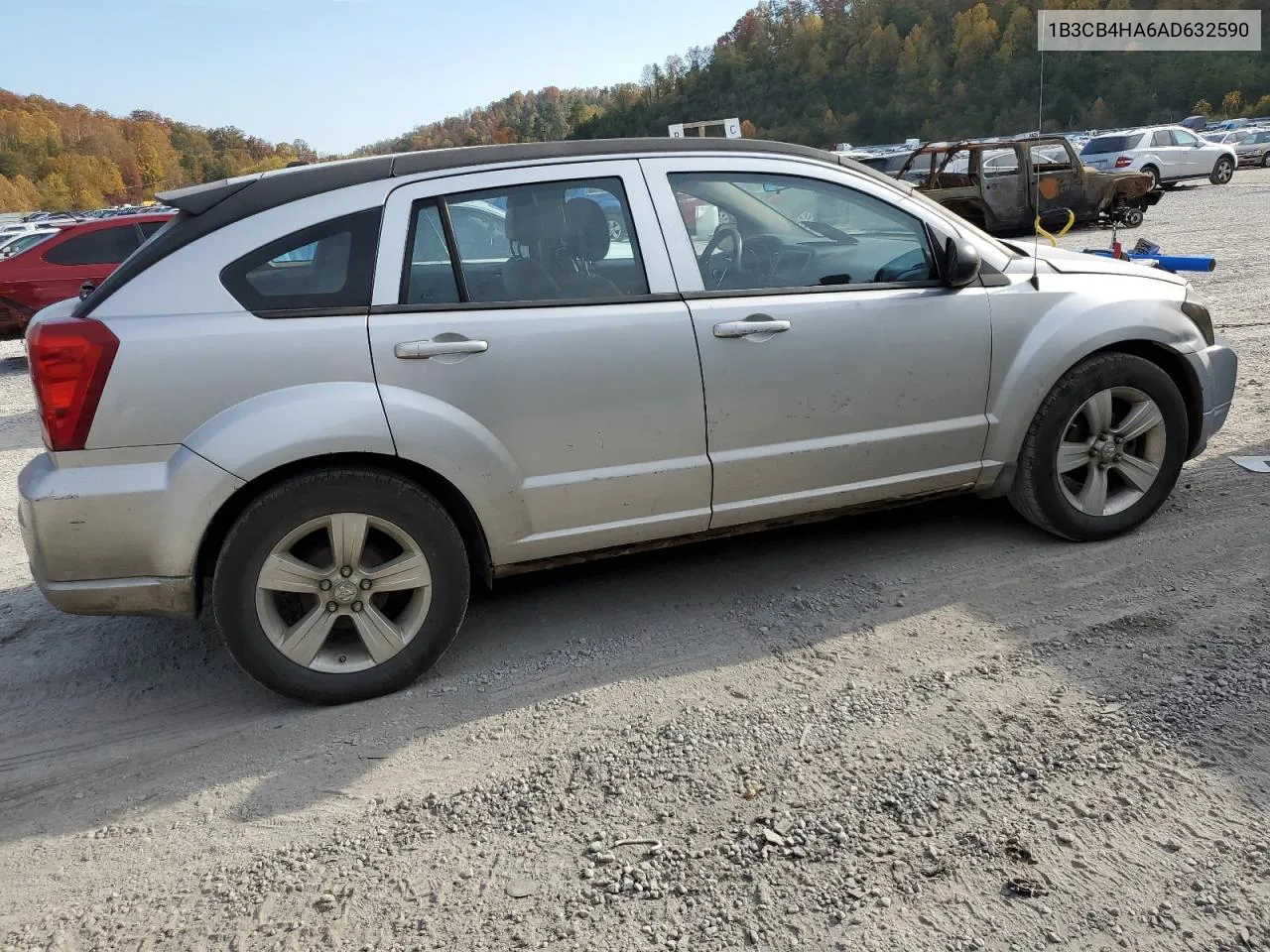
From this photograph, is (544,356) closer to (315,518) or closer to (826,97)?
(315,518)

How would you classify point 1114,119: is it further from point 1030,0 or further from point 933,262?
point 933,262

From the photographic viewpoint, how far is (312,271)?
10.7 feet

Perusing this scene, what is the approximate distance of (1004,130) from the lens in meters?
103

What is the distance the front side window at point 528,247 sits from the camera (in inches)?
133

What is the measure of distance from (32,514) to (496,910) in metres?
1.91

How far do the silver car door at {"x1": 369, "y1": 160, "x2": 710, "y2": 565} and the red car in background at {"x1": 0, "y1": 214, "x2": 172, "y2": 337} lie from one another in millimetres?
9673

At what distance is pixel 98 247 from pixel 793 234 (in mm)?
11049

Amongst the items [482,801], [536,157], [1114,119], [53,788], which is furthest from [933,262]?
[1114,119]

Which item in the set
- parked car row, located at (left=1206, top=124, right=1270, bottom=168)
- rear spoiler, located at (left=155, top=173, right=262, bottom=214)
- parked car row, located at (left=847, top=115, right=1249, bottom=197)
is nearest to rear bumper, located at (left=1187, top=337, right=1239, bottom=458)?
rear spoiler, located at (left=155, top=173, right=262, bottom=214)

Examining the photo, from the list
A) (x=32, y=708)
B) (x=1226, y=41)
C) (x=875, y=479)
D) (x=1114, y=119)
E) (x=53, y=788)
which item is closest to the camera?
(x=53, y=788)

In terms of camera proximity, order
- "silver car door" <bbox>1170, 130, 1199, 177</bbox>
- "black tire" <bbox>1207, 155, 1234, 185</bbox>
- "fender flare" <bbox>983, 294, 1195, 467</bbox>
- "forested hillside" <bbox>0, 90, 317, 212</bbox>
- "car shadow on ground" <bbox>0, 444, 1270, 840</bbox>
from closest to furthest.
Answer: "car shadow on ground" <bbox>0, 444, 1270, 840</bbox>, "fender flare" <bbox>983, 294, 1195, 467</bbox>, "silver car door" <bbox>1170, 130, 1199, 177</bbox>, "black tire" <bbox>1207, 155, 1234, 185</bbox>, "forested hillside" <bbox>0, 90, 317, 212</bbox>

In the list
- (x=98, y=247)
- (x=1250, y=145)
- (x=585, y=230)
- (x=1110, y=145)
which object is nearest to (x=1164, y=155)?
(x=1110, y=145)

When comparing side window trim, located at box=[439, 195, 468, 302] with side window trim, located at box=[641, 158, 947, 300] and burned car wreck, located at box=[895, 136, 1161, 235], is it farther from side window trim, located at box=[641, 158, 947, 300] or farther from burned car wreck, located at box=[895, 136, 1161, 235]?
burned car wreck, located at box=[895, 136, 1161, 235]

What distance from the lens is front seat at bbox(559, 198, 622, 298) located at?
3510 mm
